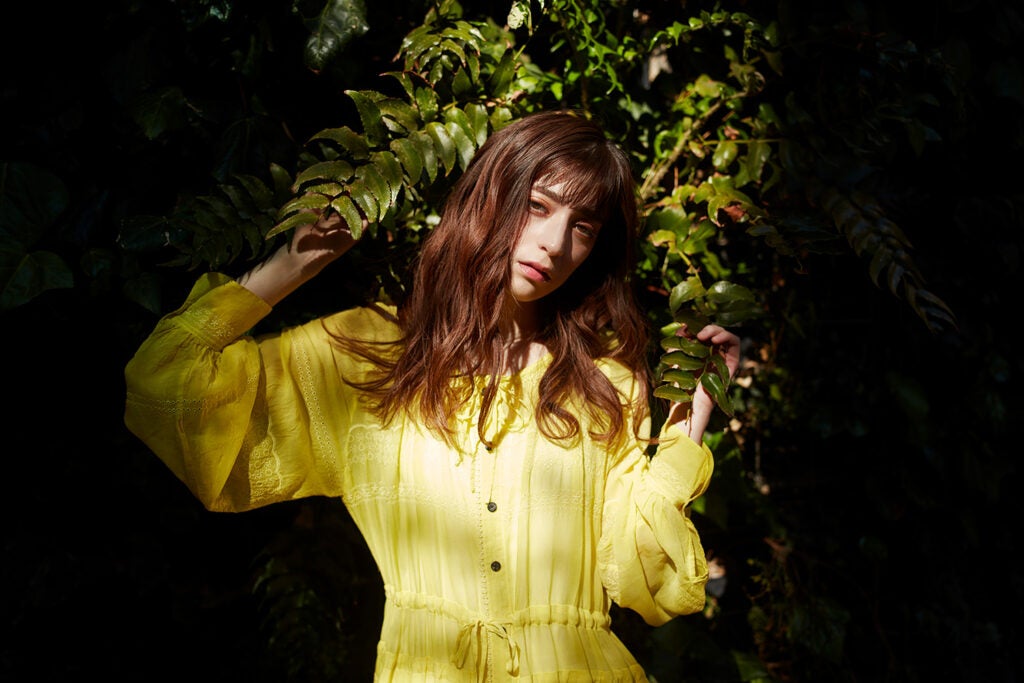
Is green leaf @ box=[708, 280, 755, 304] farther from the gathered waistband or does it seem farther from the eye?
the gathered waistband

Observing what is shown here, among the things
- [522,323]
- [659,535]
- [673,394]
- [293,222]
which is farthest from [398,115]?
[659,535]

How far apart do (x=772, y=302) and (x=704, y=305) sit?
636mm

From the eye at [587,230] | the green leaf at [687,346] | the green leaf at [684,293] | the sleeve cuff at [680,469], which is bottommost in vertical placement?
the sleeve cuff at [680,469]

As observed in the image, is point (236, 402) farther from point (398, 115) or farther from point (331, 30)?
point (331, 30)

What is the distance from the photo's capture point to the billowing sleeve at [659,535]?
1352mm

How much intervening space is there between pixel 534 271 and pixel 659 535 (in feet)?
1.49

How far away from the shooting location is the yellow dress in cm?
131

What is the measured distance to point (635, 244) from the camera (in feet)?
4.91

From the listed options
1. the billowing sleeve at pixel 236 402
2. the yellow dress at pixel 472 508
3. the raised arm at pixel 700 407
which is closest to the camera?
the billowing sleeve at pixel 236 402

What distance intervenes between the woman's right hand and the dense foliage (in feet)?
0.13

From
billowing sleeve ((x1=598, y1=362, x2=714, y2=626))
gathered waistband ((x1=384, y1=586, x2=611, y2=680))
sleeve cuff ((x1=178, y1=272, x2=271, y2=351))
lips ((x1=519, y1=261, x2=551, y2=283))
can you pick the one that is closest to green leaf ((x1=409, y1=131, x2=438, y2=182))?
lips ((x1=519, y1=261, x2=551, y2=283))

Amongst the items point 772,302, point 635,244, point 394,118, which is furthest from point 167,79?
point 772,302

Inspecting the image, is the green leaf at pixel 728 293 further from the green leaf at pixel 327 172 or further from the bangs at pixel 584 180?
the green leaf at pixel 327 172

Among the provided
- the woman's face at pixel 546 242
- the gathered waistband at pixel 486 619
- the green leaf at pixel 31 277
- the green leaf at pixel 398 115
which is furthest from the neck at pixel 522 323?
the green leaf at pixel 31 277
